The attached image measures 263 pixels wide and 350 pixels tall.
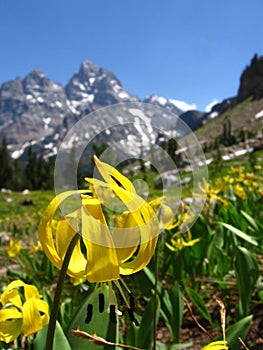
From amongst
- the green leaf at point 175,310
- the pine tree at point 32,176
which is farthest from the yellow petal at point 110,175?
the pine tree at point 32,176

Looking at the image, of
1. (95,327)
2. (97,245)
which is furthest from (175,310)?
(97,245)

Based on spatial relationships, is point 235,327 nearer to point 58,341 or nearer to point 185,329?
point 58,341

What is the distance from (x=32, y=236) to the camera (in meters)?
6.32

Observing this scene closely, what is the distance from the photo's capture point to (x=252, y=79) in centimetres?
7906

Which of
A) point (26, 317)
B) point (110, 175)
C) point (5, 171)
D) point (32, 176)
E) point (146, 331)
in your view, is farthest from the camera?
point (32, 176)

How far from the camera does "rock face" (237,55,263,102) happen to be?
251 ft

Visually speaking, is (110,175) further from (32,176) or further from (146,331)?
(32,176)

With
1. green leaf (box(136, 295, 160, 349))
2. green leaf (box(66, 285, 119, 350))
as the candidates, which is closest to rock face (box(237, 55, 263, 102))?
green leaf (box(136, 295, 160, 349))

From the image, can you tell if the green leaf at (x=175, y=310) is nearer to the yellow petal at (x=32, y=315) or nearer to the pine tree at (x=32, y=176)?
the yellow petal at (x=32, y=315)

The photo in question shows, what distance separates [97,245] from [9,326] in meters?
0.46

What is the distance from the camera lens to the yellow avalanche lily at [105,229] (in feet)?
2.13

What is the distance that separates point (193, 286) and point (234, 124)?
212 feet

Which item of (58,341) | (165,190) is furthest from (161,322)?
(165,190)

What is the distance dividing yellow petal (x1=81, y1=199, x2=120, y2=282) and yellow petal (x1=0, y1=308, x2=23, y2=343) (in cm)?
39
